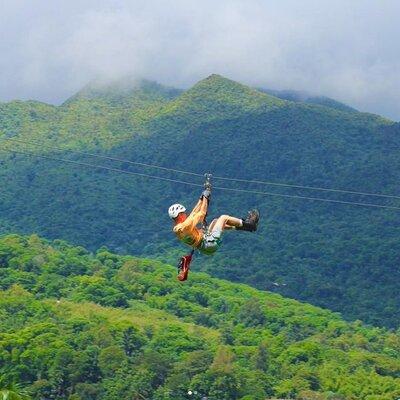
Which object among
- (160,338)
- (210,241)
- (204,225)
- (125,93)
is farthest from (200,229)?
(125,93)

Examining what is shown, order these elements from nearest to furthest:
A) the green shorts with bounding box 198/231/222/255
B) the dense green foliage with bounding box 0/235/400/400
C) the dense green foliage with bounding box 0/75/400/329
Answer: the green shorts with bounding box 198/231/222/255 < the dense green foliage with bounding box 0/235/400/400 < the dense green foliage with bounding box 0/75/400/329

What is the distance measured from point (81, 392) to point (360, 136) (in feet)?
281

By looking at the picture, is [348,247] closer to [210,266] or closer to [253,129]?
[210,266]

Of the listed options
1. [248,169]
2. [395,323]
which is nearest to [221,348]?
[395,323]

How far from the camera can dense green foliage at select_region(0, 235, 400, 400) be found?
67.8 meters

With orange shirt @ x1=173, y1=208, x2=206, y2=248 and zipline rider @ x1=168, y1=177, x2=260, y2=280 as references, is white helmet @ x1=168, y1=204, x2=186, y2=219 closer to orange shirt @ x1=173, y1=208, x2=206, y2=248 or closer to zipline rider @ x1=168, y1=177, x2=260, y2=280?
zipline rider @ x1=168, y1=177, x2=260, y2=280

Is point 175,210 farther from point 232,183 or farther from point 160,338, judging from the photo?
point 232,183

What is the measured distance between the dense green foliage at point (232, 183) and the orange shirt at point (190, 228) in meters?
90.6

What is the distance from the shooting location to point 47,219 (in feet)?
419

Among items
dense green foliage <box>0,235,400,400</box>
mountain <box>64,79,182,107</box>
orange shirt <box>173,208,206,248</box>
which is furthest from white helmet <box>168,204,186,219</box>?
mountain <box>64,79,182,107</box>

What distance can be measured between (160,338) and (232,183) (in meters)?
63.1

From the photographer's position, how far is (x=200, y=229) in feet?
57.0

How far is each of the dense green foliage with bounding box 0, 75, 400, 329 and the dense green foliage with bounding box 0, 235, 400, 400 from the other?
1339 cm

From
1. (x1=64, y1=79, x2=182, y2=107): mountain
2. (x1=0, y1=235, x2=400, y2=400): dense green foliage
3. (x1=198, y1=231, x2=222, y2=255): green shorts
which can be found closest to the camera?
(x1=198, y1=231, x2=222, y2=255): green shorts
